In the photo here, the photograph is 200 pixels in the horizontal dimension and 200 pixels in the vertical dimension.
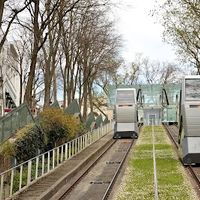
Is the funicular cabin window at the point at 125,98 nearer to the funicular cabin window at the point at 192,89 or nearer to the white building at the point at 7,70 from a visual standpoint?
the white building at the point at 7,70

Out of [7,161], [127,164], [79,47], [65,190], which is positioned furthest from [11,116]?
[79,47]

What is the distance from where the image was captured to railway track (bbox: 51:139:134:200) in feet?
54.1

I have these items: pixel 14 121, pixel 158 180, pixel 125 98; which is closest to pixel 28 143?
pixel 14 121

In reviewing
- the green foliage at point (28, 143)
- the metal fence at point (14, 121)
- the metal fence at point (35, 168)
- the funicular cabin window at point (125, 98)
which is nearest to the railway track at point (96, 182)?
the metal fence at point (35, 168)

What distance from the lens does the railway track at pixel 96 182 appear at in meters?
16.5

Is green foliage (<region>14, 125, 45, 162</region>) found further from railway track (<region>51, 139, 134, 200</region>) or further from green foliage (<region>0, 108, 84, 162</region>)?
railway track (<region>51, 139, 134, 200</region>)

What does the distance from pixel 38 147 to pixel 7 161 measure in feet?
13.9

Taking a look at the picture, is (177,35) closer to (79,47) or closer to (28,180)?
(79,47)

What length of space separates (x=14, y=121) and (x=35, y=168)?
198cm

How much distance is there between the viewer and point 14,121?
60.9 ft

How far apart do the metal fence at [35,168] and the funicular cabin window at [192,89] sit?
6.57m

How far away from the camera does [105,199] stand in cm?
1559

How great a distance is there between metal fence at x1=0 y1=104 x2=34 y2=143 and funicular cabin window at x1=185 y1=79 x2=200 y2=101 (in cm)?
723

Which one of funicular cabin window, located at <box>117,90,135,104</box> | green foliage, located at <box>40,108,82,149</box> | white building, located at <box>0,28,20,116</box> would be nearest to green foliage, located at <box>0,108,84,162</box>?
green foliage, located at <box>40,108,82,149</box>
